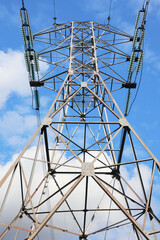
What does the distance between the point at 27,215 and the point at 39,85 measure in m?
7.92

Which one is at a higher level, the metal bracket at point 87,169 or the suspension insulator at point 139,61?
the suspension insulator at point 139,61

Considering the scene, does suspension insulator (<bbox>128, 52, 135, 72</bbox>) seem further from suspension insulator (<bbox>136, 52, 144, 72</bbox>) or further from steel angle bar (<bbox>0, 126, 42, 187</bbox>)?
steel angle bar (<bbox>0, 126, 42, 187</bbox>)

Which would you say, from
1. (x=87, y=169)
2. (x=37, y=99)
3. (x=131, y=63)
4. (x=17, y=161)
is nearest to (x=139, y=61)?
(x=131, y=63)

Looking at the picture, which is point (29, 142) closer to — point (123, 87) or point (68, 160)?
point (68, 160)

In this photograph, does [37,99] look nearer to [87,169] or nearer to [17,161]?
[17,161]

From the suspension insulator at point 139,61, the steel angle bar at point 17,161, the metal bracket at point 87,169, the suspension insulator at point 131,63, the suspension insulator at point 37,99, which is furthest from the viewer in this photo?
the suspension insulator at point 37,99

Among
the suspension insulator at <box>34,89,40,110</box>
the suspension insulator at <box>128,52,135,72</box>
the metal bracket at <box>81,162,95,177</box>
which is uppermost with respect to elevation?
the suspension insulator at <box>128,52,135,72</box>

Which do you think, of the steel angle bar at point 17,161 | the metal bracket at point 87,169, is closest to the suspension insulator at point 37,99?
the steel angle bar at point 17,161

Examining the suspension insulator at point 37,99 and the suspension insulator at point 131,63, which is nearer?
the suspension insulator at point 131,63

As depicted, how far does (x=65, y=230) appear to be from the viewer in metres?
12.3

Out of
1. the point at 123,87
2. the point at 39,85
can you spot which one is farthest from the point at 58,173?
the point at 123,87

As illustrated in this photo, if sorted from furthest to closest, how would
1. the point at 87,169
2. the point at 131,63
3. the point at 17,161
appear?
1. the point at 131,63
2. the point at 87,169
3. the point at 17,161

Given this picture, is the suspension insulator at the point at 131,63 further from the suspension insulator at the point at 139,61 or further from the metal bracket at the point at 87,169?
the metal bracket at the point at 87,169

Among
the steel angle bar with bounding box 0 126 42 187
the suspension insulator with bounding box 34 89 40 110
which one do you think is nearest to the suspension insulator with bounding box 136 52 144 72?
the suspension insulator with bounding box 34 89 40 110
